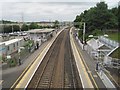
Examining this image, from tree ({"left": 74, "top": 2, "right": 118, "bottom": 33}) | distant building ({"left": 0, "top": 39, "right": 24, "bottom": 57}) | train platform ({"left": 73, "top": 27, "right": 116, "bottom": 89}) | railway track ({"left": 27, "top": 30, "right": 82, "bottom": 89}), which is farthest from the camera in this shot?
tree ({"left": 74, "top": 2, "right": 118, "bottom": 33})

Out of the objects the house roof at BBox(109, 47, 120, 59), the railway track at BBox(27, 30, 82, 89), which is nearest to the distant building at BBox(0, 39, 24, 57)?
the railway track at BBox(27, 30, 82, 89)

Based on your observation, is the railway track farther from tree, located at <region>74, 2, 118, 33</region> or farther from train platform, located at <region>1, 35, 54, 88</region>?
tree, located at <region>74, 2, 118, 33</region>

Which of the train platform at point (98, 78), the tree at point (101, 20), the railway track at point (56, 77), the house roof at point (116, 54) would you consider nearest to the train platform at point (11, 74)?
the railway track at point (56, 77)

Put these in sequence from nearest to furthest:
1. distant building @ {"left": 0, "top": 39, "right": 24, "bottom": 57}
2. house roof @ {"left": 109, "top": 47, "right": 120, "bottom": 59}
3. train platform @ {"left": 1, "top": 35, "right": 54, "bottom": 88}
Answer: train platform @ {"left": 1, "top": 35, "right": 54, "bottom": 88} < house roof @ {"left": 109, "top": 47, "right": 120, "bottom": 59} < distant building @ {"left": 0, "top": 39, "right": 24, "bottom": 57}

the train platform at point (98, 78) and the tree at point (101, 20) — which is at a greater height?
the tree at point (101, 20)

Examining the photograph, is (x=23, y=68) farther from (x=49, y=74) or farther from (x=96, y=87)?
(x=96, y=87)

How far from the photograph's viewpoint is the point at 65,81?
2039 centimetres

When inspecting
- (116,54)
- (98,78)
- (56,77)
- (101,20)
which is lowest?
(56,77)

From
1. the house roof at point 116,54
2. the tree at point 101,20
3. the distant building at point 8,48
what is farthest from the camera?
the tree at point 101,20

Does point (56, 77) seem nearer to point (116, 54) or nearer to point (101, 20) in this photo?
point (116, 54)

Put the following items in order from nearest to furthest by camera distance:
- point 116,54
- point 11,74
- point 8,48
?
point 11,74 → point 116,54 → point 8,48

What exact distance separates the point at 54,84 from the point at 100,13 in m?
44.3

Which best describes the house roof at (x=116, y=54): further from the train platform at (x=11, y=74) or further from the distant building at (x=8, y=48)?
the distant building at (x=8, y=48)

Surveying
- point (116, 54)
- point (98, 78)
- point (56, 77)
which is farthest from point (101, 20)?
point (98, 78)
